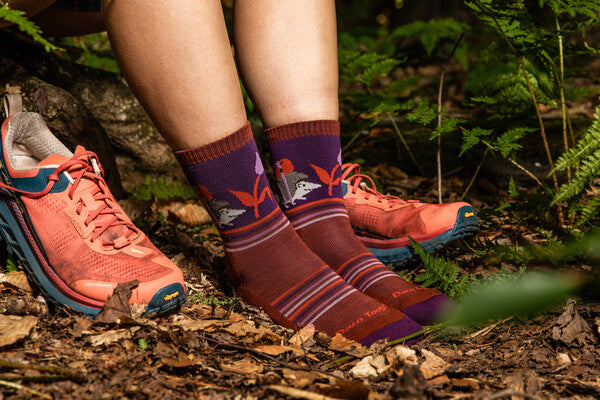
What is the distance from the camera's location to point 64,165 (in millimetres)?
1470

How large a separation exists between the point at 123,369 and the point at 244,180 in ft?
2.15

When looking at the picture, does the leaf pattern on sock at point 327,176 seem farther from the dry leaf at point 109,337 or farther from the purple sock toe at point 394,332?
the dry leaf at point 109,337

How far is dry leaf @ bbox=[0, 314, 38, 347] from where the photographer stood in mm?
1119

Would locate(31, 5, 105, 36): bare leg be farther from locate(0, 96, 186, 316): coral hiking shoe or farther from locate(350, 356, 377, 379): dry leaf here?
locate(350, 356, 377, 379): dry leaf

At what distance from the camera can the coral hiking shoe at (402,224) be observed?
6.20ft

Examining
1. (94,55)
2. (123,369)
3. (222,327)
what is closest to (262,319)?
(222,327)

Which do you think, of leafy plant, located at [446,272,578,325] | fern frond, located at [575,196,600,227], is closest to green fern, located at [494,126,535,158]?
fern frond, located at [575,196,600,227]

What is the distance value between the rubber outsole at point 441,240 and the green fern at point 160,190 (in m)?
1.14

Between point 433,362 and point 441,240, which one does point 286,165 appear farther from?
point 433,362

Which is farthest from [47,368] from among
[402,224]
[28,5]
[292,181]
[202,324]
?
[402,224]

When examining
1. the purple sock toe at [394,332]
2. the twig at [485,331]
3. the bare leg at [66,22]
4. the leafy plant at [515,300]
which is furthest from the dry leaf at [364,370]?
the bare leg at [66,22]

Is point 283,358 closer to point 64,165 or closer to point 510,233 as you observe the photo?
point 64,165

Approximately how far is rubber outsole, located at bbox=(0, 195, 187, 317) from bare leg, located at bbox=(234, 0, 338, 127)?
2.48ft

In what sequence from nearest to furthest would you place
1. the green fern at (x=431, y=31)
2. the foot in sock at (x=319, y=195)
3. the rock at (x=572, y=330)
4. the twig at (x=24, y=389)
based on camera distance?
the twig at (x=24, y=389) → the rock at (x=572, y=330) → the foot in sock at (x=319, y=195) → the green fern at (x=431, y=31)
